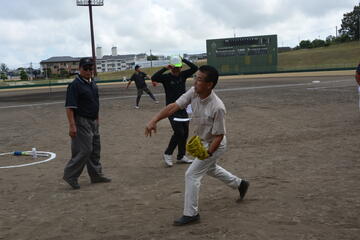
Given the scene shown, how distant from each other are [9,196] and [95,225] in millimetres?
2063

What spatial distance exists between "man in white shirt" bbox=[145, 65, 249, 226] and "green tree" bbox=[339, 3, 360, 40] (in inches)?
4260

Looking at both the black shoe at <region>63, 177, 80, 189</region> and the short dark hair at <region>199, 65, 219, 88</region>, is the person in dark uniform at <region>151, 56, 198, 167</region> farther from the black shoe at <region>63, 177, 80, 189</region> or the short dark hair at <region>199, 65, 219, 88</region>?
the short dark hair at <region>199, 65, 219, 88</region>

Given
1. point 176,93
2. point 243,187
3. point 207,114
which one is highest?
point 176,93

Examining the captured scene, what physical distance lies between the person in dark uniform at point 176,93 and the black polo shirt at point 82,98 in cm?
164

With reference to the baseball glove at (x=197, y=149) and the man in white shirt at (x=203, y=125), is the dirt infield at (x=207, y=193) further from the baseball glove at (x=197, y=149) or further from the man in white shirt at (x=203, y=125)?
the baseball glove at (x=197, y=149)

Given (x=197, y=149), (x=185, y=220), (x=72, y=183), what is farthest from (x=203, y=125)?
(x=72, y=183)

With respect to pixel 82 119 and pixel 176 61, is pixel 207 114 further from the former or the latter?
pixel 176 61

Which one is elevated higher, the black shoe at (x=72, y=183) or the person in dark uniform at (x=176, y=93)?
the person in dark uniform at (x=176, y=93)

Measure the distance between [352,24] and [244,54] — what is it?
221 feet

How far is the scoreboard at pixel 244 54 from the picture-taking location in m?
53.2

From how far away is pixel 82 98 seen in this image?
6.00 metres

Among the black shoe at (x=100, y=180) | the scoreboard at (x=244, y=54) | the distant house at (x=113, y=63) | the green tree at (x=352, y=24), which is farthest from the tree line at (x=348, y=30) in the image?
the black shoe at (x=100, y=180)

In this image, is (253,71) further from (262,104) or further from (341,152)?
(341,152)

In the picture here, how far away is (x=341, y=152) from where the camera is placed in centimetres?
768
